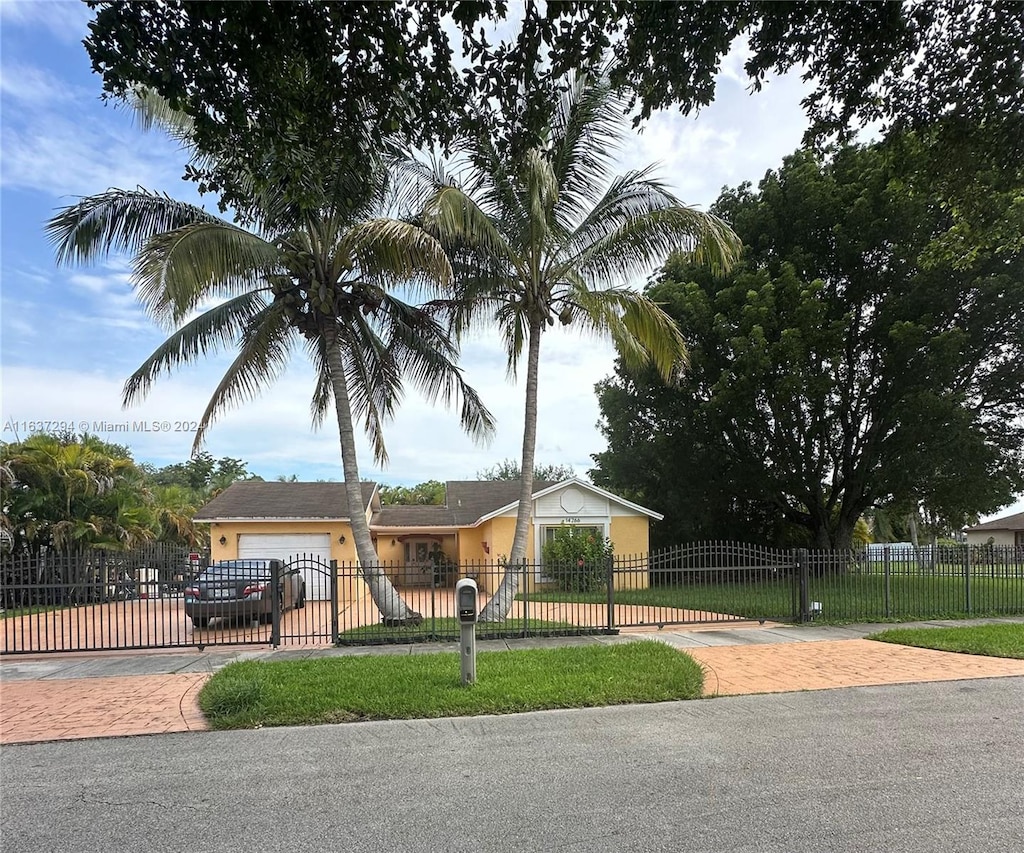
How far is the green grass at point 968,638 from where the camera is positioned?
9289 mm

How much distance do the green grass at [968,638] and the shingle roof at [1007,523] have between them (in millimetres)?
37786

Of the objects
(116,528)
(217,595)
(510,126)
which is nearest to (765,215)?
(510,126)

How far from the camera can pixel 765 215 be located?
19391mm

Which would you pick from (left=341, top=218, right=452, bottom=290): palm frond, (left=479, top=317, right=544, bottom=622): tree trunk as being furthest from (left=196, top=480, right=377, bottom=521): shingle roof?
(left=341, top=218, right=452, bottom=290): palm frond

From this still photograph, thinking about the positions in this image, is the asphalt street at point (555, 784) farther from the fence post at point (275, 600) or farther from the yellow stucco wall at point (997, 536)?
the yellow stucco wall at point (997, 536)

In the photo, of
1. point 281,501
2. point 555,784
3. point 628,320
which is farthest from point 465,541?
point 555,784

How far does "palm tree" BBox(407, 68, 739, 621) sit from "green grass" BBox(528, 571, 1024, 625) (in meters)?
4.72

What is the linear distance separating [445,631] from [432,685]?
11.8 ft

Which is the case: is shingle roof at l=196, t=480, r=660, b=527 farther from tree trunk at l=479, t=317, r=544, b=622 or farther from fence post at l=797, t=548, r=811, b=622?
fence post at l=797, t=548, r=811, b=622

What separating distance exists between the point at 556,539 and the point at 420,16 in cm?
1685

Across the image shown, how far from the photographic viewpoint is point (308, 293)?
11656mm

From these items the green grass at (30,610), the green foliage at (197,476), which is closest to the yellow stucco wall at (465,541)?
the green grass at (30,610)

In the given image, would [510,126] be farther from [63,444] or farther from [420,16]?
[63,444]

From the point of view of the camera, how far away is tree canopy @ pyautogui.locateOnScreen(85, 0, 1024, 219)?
15.5 ft
